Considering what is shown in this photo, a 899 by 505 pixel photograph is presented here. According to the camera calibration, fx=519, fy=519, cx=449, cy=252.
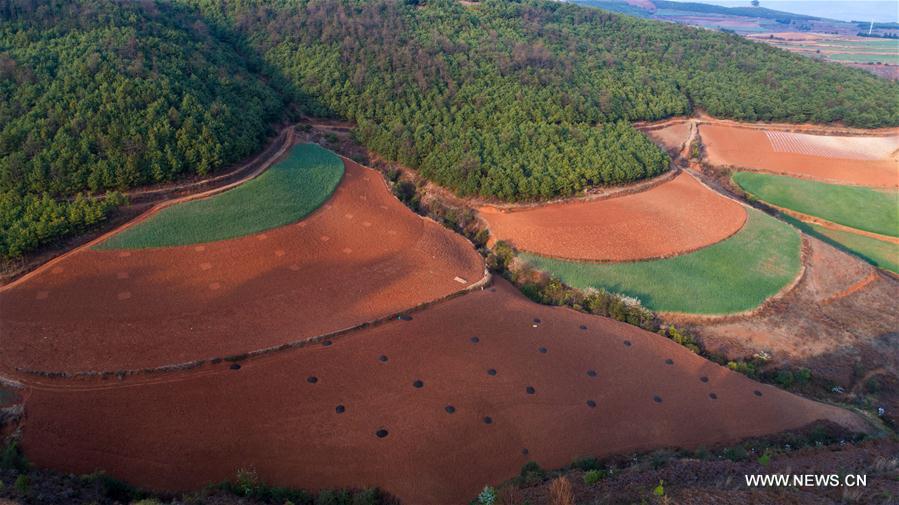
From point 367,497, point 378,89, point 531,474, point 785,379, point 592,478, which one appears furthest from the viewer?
point 378,89

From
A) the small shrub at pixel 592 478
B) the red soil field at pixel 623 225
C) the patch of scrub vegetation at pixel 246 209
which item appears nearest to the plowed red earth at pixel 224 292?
the patch of scrub vegetation at pixel 246 209

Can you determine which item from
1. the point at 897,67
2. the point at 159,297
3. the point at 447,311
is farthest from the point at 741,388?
the point at 897,67

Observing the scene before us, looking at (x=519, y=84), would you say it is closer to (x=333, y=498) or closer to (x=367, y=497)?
(x=367, y=497)

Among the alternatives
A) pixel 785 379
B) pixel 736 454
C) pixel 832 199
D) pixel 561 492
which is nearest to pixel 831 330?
pixel 785 379

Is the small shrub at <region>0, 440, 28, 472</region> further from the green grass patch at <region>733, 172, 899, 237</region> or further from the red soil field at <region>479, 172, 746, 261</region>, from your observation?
the green grass patch at <region>733, 172, 899, 237</region>

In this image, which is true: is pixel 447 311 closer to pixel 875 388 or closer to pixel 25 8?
pixel 875 388

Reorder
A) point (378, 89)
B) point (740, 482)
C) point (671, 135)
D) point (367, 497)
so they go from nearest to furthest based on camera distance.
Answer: point (740, 482) → point (367, 497) → point (378, 89) → point (671, 135)

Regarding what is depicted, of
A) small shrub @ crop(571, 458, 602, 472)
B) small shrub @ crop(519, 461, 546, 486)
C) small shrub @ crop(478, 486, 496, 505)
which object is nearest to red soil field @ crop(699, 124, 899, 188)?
small shrub @ crop(571, 458, 602, 472)
